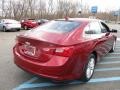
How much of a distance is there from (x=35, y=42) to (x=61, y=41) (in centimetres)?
55

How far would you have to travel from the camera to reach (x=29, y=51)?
15.5ft

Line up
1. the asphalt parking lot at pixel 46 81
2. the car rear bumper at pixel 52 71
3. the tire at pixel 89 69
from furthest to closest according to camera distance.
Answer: the tire at pixel 89 69 < the asphalt parking lot at pixel 46 81 < the car rear bumper at pixel 52 71

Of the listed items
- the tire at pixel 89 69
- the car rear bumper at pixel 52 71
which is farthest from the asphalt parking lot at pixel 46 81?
the car rear bumper at pixel 52 71

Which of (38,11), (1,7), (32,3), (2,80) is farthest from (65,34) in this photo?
(38,11)

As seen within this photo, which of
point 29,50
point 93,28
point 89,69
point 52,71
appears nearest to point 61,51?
point 52,71

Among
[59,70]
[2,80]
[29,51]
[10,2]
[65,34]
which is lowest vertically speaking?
[2,80]

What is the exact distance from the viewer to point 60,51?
14.1ft

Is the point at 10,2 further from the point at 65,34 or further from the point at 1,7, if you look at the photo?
the point at 65,34

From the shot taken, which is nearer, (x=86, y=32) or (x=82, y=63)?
(x=82, y=63)

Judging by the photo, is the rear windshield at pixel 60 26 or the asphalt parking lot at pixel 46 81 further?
the rear windshield at pixel 60 26

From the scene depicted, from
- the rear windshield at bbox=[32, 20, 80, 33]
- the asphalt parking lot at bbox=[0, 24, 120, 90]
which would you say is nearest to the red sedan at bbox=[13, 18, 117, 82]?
the rear windshield at bbox=[32, 20, 80, 33]

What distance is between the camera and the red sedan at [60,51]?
4.32 m

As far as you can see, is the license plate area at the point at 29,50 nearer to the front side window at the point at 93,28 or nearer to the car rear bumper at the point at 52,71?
the car rear bumper at the point at 52,71

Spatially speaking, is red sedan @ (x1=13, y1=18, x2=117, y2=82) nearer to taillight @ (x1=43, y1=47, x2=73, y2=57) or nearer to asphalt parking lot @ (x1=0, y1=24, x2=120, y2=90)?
taillight @ (x1=43, y1=47, x2=73, y2=57)
